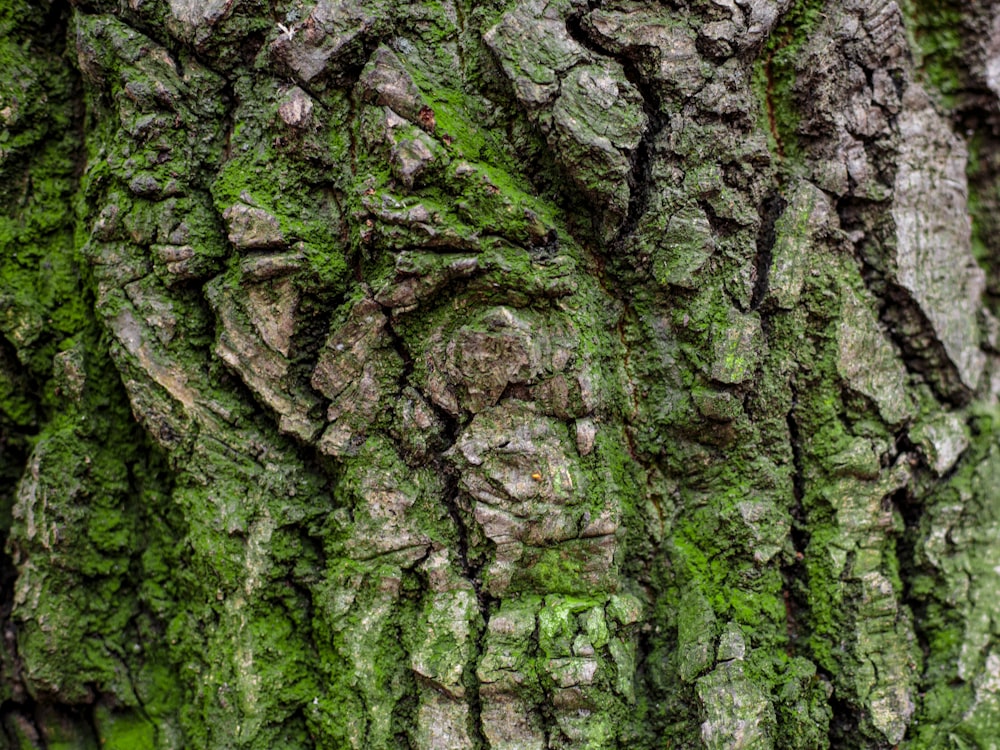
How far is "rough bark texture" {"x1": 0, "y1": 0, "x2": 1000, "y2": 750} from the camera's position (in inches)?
93.3

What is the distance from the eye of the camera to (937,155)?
2889 millimetres

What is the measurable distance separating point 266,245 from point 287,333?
0.32 metres

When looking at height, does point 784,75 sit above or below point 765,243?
above

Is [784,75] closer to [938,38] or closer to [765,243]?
[765,243]

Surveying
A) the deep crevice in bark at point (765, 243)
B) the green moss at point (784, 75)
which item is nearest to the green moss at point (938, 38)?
the green moss at point (784, 75)

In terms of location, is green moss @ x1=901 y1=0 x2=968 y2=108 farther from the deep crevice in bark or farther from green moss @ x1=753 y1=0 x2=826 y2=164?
the deep crevice in bark

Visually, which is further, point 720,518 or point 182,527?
point 182,527

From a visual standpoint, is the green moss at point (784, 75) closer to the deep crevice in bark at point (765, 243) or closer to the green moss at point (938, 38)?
the deep crevice in bark at point (765, 243)

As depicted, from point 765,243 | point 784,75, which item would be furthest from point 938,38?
point 765,243

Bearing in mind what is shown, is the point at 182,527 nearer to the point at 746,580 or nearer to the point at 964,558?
the point at 746,580

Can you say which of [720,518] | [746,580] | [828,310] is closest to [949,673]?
[746,580]

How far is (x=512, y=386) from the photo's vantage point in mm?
2381

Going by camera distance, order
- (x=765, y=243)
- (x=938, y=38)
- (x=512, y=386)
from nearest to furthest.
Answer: (x=512, y=386) → (x=765, y=243) → (x=938, y=38)

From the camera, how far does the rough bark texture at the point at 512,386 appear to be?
237cm
